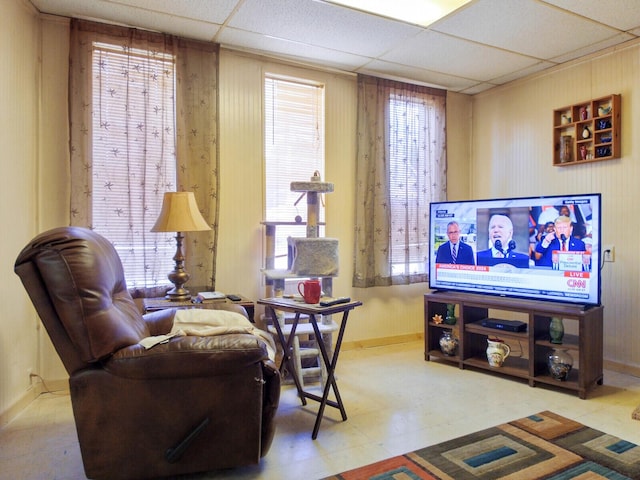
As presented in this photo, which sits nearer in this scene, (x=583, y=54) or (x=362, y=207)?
(x=583, y=54)

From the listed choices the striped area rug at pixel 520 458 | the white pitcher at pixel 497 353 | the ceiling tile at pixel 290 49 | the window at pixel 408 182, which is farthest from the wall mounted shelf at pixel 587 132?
the striped area rug at pixel 520 458

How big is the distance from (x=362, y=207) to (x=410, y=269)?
2.66 feet

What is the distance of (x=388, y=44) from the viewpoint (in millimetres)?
3285

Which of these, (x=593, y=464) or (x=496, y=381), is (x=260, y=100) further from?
(x=593, y=464)

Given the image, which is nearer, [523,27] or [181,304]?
[181,304]

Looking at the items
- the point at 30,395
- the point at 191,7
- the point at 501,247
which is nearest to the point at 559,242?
the point at 501,247

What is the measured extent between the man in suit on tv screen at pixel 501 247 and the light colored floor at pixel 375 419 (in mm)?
865

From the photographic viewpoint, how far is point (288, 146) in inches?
145

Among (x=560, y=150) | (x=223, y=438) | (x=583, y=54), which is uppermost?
(x=583, y=54)

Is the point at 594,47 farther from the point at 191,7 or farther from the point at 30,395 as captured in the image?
the point at 30,395

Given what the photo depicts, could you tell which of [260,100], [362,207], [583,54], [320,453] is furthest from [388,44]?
[320,453]

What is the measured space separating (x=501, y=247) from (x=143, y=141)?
273 centimetres

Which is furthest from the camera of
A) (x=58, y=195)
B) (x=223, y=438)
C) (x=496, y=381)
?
(x=496, y=381)

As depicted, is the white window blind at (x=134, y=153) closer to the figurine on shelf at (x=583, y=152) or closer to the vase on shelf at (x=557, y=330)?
the vase on shelf at (x=557, y=330)
